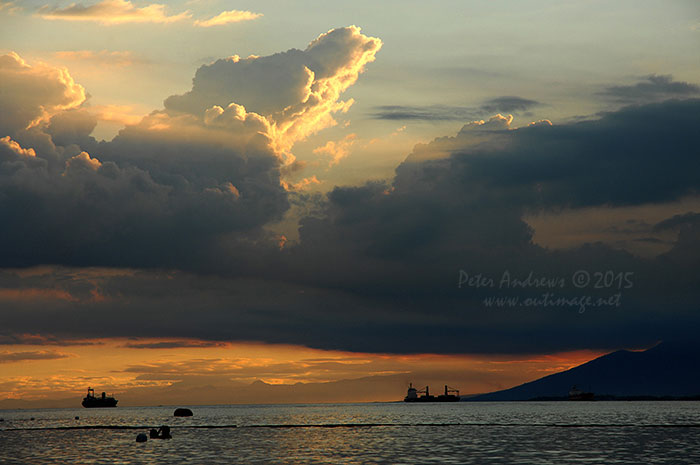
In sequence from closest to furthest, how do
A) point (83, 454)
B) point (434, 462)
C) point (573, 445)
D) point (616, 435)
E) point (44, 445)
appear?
point (434, 462)
point (83, 454)
point (573, 445)
point (44, 445)
point (616, 435)

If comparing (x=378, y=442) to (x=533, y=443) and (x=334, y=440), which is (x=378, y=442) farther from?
(x=533, y=443)

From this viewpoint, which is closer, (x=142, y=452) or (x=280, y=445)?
(x=142, y=452)

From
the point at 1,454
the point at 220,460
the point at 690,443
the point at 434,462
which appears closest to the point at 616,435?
the point at 690,443

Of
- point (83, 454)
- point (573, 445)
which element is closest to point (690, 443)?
point (573, 445)

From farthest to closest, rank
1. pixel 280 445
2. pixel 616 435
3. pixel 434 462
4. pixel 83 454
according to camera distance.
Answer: pixel 616 435 → pixel 280 445 → pixel 83 454 → pixel 434 462

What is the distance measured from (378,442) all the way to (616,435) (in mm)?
50962

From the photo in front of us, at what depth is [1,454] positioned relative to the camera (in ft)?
415

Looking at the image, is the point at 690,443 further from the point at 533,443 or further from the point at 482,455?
the point at 482,455

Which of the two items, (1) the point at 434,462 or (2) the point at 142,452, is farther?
(2) the point at 142,452

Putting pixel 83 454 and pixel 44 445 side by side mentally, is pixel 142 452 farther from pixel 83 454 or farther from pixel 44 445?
pixel 44 445

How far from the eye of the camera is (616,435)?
160 meters

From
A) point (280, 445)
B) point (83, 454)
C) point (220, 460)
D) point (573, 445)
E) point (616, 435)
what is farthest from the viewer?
point (616, 435)

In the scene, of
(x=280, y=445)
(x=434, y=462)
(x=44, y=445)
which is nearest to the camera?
(x=434, y=462)

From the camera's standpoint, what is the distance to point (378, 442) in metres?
144
